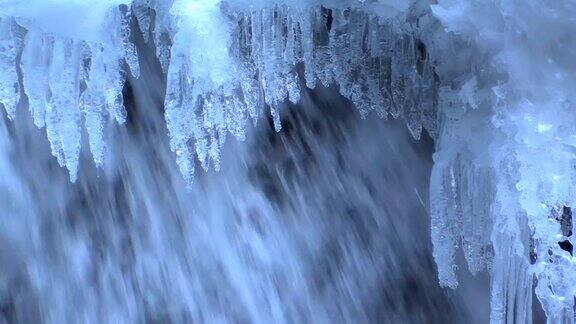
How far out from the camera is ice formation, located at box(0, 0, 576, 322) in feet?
4.42

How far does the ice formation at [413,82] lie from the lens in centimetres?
135

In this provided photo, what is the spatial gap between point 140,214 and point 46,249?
32 cm

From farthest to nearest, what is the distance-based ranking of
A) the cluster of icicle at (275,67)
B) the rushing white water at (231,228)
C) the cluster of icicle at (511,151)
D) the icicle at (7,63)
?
the rushing white water at (231,228) → the icicle at (7,63) → the cluster of icicle at (275,67) → the cluster of icicle at (511,151)

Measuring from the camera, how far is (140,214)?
6.84ft

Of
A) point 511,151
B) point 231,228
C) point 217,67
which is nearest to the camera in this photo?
point 511,151

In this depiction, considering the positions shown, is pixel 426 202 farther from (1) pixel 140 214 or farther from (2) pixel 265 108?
(1) pixel 140 214

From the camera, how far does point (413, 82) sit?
170cm

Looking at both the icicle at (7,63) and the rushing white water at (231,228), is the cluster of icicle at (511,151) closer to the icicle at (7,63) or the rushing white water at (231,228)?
the rushing white water at (231,228)

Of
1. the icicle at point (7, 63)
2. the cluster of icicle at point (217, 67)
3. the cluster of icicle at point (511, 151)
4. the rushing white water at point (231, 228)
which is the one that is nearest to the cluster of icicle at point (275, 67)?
the cluster of icicle at point (217, 67)

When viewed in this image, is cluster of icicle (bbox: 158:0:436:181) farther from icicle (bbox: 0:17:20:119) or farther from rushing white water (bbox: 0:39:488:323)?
icicle (bbox: 0:17:20:119)

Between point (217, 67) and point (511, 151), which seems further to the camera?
point (217, 67)

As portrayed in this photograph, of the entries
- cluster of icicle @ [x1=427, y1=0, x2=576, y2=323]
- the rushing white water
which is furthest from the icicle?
cluster of icicle @ [x1=427, y1=0, x2=576, y2=323]

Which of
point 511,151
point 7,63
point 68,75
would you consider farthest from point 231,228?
point 511,151

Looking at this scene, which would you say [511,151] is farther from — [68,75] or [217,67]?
[68,75]
